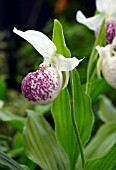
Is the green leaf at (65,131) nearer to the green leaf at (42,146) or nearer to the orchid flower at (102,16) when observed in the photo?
the green leaf at (42,146)

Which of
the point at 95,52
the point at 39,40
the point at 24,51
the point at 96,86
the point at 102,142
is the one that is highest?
the point at 39,40

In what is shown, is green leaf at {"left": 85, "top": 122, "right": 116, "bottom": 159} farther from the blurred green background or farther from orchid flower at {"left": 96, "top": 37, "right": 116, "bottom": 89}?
orchid flower at {"left": 96, "top": 37, "right": 116, "bottom": 89}

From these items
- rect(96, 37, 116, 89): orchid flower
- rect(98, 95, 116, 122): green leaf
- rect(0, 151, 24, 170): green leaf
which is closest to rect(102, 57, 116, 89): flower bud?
rect(96, 37, 116, 89): orchid flower

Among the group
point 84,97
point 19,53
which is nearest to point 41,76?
point 84,97

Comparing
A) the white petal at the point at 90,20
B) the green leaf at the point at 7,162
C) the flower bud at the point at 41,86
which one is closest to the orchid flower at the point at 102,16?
the white petal at the point at 90,20

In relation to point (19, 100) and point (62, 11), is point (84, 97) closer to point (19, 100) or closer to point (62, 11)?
point (19, 100)

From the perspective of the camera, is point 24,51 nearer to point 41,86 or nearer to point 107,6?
point 107,6

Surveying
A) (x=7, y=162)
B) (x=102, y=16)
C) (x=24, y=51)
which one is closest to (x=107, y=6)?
(x=102, y=16)
